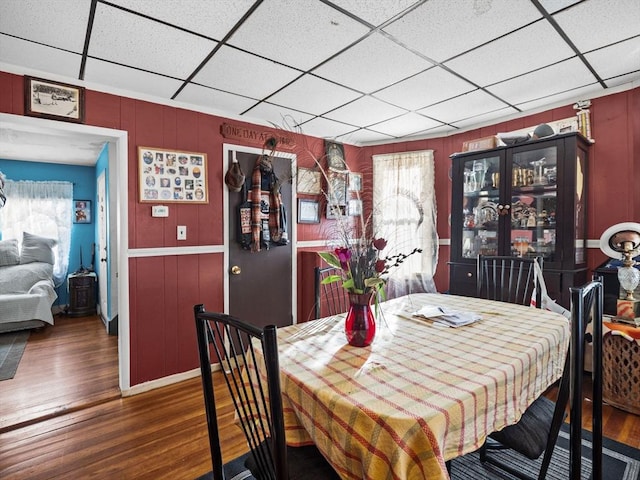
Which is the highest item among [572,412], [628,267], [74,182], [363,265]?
[74,182]

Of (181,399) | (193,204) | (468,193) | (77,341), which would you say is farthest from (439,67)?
(77,341)

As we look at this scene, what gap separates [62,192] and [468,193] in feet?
18.1

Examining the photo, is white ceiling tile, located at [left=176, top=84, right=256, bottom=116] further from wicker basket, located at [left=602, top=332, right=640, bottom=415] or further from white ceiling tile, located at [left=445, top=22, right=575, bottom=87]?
wicker basket, located at [left=602, top=332, right=640, bottom=415]

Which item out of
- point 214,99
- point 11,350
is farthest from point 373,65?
point 11,350

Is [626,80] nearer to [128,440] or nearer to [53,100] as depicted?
[53,100]

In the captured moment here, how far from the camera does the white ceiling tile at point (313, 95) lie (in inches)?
95.4

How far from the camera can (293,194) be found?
136 inches

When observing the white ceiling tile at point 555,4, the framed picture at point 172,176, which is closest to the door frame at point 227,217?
the framed picture at point 172,176

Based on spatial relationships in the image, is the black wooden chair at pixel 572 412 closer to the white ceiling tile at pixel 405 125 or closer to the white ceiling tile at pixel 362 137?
the white ceiling tile at pixel 405 125

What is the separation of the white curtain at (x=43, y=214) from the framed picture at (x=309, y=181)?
3.86m

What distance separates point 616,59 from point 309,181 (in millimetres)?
2508

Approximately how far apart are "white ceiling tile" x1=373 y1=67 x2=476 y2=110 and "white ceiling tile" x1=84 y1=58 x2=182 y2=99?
1.54 m

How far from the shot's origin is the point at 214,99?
2.70 m

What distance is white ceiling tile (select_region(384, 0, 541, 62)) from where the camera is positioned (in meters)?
1.58
